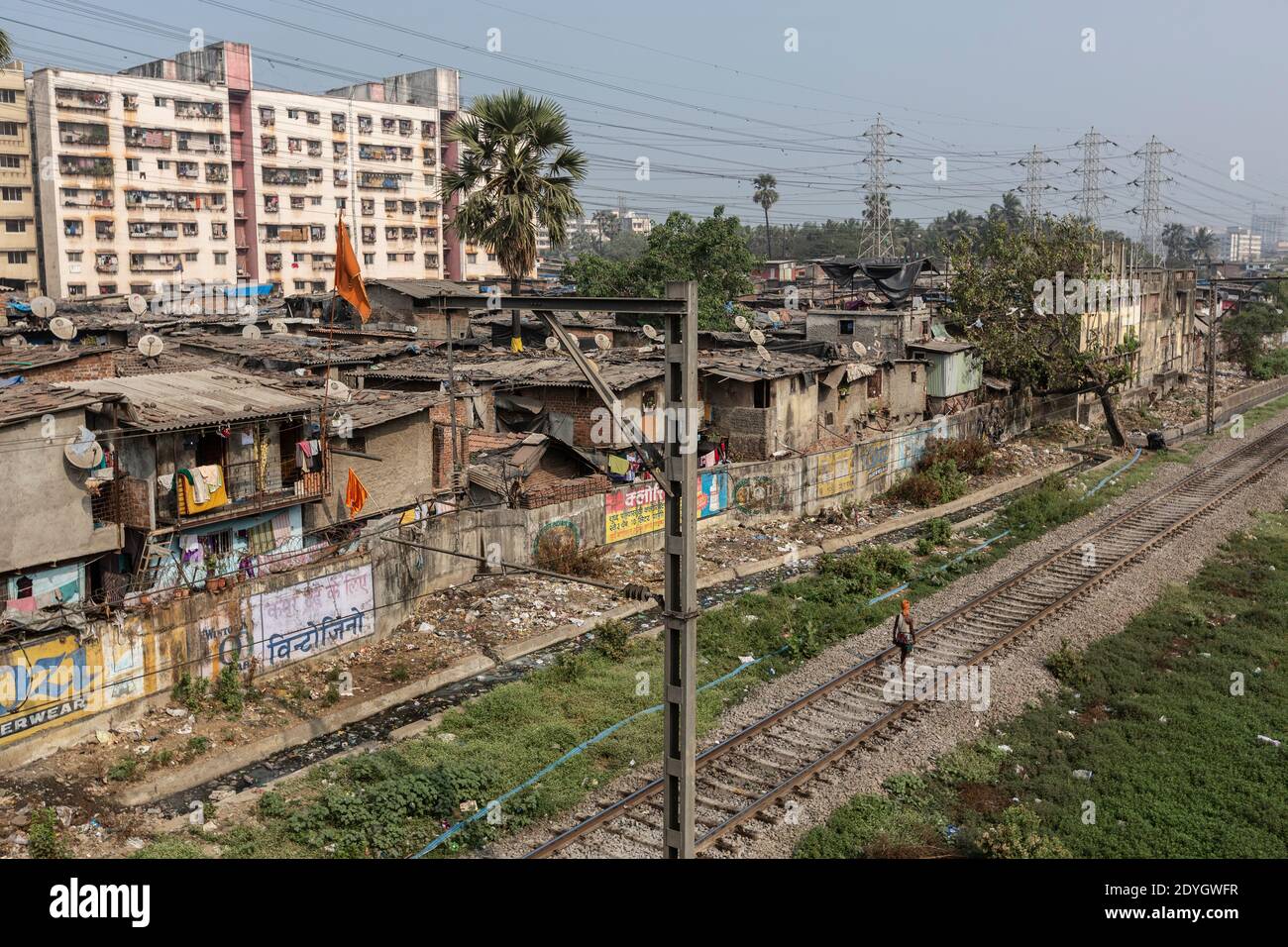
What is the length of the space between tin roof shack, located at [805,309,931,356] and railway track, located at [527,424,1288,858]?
1479 centimetres

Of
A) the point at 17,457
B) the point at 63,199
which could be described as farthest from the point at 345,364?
the point at 63,199

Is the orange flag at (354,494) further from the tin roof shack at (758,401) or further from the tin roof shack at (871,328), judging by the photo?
the tin roof shack at (871,328)

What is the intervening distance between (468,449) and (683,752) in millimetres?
19362

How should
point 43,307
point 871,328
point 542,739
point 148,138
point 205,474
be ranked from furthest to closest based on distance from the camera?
point 148,138 → point 871,328 → point 43,307 → point 205,474 → point 542,739

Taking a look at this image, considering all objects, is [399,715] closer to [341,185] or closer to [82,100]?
[82,100]

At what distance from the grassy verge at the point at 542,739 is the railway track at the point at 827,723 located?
0.97m

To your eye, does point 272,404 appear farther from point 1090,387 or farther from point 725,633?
point 1090,387

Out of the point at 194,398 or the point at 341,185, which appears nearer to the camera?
the point at 194,398

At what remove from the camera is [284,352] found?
3119 centimetres

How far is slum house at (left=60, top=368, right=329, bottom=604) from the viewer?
19.1 meters

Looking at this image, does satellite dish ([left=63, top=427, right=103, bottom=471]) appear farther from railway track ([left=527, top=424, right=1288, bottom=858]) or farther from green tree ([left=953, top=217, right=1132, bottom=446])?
green tree ([left=953, top=217, right=1132, bottom=446])

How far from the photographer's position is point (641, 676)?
19.7m

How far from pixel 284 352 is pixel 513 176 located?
856 centimetres

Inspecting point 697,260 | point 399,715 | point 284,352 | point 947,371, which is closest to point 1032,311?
point 947,371
